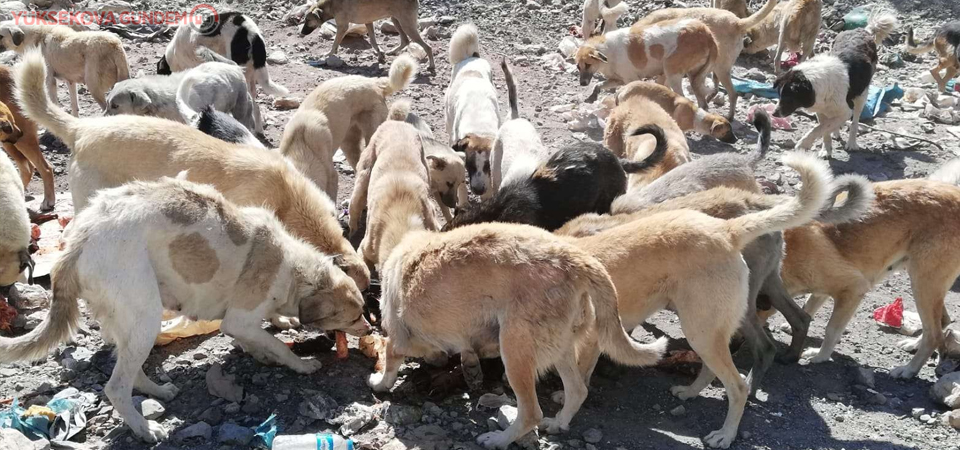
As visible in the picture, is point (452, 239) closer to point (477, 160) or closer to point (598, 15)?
point (477, 160)

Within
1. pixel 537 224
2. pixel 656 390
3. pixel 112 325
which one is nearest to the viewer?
pixel 112 325

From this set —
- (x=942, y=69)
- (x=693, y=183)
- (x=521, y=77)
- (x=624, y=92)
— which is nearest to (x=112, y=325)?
(x=693, y=183)

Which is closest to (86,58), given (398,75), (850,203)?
(398,75)

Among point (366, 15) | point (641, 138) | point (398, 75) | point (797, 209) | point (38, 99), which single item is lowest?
point (641, 138)

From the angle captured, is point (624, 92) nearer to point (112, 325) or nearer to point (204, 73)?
point (204, 73)

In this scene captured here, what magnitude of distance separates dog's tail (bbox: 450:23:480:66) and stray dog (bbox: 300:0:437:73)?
2.19m

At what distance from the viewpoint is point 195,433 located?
14.2 feet

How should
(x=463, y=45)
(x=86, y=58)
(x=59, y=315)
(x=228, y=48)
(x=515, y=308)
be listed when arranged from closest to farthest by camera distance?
(x=59, y=315) → (x=515, y=308) → (x=86, y=58) → (x=463, y=45) → (x=228, y=48)

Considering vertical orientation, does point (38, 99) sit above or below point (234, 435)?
above

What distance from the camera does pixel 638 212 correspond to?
5.55 meters

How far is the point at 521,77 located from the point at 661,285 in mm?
7238

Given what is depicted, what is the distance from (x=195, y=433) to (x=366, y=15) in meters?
9.45

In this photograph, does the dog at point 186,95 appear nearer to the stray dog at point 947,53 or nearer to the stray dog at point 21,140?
the stray dog at point 21,140

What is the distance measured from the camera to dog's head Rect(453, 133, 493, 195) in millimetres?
7500
